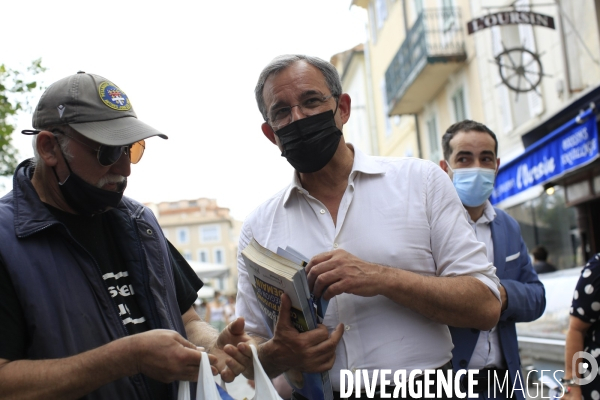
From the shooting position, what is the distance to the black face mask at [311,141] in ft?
9.66

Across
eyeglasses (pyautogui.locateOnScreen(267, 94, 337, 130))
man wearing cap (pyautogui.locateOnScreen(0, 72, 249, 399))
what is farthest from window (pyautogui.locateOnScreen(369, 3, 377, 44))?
man wearing cap (pyautogui.locateOnScreen(0, 72, 249, 399))

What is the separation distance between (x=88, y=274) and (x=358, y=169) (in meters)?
1.18

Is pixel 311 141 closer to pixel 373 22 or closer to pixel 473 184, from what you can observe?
pixel 473 184

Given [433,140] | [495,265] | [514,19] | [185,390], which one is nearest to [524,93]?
[514,19]

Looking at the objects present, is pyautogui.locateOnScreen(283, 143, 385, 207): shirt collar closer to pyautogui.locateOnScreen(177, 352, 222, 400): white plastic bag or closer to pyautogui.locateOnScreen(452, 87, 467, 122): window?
pyautogui.locateOnScreen(177, 352, 222, 400): white plastic bag

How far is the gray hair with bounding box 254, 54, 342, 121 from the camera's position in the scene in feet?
9.92

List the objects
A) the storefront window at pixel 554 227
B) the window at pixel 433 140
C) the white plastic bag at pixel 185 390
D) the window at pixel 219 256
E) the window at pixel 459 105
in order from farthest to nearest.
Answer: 1. the window at pixel 219 256
2. the window at pixel 433 140
3. the window at pixel 459 105
4. the storefront window at pixel 554 227
5. the white plastic bag at pixel 185 390

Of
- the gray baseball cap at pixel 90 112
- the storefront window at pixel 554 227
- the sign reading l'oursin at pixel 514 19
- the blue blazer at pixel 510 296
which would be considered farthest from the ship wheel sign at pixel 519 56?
the gray baseball cap at pixel 90 112

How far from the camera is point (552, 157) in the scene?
10945 millimetres

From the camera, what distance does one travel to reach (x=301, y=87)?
298 centimetres

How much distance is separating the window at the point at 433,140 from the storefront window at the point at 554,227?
5141 mm

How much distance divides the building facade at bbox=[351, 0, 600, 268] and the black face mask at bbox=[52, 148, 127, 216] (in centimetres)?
829

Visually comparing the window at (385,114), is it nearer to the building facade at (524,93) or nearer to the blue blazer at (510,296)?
the building facade at (524,93)

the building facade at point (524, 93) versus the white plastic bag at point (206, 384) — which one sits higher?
the building facade at point (524, 93)
